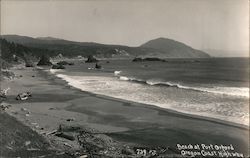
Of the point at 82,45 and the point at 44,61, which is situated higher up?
the point at 82,45

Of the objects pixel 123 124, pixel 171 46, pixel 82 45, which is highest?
pixel 171 46

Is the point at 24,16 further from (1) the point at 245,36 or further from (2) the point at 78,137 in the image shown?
(1) the point at 245,36

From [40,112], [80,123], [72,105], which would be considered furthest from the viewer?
[72,105]

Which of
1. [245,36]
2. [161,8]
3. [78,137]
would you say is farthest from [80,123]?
[245,36]

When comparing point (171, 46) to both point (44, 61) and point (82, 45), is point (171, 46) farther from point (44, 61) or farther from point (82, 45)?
point (44, 61)

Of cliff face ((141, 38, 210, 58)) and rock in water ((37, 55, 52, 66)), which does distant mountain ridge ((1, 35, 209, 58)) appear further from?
rock in water ((37, 55, 52, 66))

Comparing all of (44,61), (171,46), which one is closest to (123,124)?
(171,46)

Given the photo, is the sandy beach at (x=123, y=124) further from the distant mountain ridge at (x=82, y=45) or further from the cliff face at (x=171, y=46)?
the cliff face at (x=171, y=46)

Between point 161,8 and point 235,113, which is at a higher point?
point 161,8
